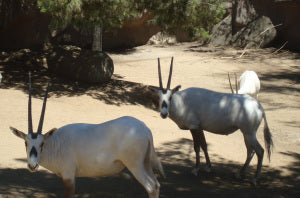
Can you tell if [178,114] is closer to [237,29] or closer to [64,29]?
[64,29]

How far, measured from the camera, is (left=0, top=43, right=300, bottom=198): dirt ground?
601cm

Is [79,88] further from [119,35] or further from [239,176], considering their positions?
[119,35]

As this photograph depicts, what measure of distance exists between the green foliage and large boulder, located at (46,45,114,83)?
1.42m

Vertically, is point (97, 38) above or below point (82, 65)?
above

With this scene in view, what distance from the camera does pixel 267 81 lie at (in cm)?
1556

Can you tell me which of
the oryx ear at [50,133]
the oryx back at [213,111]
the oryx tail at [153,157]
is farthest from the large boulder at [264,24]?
the oryx ear at [50,133]

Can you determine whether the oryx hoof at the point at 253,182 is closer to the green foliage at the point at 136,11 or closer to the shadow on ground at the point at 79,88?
the shadow on ground at the point at 79,88

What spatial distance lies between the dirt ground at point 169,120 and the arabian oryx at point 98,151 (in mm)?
897

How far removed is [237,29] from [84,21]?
11.9 m

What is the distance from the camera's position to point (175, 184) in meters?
6.18

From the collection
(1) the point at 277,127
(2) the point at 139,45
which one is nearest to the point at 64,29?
(2) the point at 139,45

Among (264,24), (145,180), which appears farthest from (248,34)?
(145,180)

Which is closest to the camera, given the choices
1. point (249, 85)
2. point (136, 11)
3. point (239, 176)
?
point (239, 176)

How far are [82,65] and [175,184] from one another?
7.78 m
